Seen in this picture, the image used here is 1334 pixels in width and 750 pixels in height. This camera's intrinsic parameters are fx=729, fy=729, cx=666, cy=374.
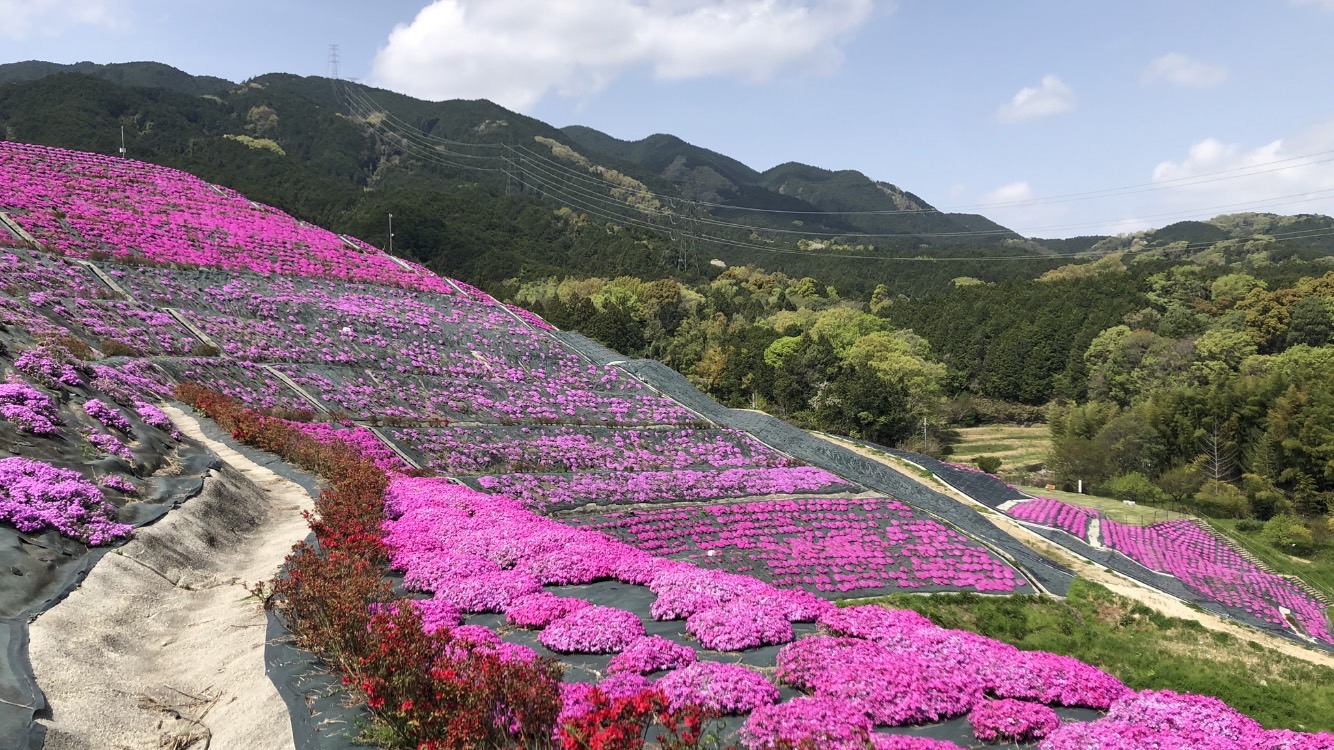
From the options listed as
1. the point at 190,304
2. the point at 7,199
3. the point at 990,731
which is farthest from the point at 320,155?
the point at 990,731

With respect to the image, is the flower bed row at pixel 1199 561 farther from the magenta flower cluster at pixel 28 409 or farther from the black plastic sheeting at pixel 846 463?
the magenta flower cluster at pixel 28 409

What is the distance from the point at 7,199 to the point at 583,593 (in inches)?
1731

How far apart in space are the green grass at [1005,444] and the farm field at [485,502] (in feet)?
93.4

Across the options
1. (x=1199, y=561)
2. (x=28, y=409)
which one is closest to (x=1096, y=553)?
(x=1199, y=561)

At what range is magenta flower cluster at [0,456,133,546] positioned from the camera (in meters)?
8.52

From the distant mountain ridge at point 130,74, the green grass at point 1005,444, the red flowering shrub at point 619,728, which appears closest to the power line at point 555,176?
the distant mountain ridge at point 130,74

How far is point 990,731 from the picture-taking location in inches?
242

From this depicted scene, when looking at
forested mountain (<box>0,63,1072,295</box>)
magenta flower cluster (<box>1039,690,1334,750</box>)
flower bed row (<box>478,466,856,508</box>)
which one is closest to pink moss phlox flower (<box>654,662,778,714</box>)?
magenta flower cluster (<box>1039,690,1334,750</box>)

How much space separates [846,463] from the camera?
1291 inches

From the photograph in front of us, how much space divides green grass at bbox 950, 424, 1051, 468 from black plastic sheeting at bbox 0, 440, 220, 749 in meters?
57.4

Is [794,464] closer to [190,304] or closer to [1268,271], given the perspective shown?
[190,304]

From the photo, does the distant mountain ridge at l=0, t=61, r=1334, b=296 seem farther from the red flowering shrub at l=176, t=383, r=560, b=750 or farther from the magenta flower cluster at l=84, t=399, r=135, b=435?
the red flowering shrub at l=176, t=383, r=560, b=750

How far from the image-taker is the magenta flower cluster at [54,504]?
8.52 metres

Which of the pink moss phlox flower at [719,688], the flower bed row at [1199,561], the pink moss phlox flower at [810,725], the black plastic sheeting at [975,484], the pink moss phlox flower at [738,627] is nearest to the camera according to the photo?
the pink moss phlox flower at [810,725]
